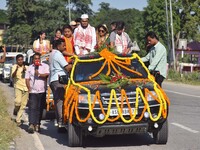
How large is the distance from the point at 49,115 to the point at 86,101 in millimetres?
5827

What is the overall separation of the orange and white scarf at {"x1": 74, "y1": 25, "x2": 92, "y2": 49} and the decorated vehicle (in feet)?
8.70

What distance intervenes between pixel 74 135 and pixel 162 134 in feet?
5.30

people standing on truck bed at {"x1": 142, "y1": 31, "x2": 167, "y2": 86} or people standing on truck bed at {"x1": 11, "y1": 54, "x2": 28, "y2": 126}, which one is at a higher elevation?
people standing on truck bed at {"x1": 142, "y1": 31, "x2": 167, "y2": 86}

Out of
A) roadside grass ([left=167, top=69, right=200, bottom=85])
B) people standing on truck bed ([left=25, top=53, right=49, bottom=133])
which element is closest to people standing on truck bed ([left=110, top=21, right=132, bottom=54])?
people standing on truck bed ([left=25, top=53, right=49, bottom=133])

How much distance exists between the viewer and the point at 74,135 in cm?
961

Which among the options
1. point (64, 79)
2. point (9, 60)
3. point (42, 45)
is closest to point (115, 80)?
point (64, 79)

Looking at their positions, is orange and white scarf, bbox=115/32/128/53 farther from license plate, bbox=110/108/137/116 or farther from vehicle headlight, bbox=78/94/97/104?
license plate, bbox=110/108/137/116

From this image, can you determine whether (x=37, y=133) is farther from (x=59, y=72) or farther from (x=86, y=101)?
(x=86, y=101)

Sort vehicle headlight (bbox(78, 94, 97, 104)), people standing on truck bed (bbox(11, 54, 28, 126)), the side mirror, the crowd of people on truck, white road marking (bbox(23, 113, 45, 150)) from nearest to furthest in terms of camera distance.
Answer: vehicle headlight (bbox(78, 94, 97, 104)) → white road marking (bbox(23, 113, 45, 150)) → the side mirror → the crowd of people on truck → people standing on truck bed (bbox(11, 54, 28, 126))

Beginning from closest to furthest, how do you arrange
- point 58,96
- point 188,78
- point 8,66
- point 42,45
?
1. point 58,96
2. point 42,45
3. point 8,66
4. point 188,78

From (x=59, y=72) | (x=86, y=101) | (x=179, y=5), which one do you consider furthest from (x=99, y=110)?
(x=179, y=5)

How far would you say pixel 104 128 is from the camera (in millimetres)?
9195

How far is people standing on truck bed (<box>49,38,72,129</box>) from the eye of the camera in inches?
429

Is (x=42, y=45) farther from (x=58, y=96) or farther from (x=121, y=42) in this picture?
(x=58, y=96)
